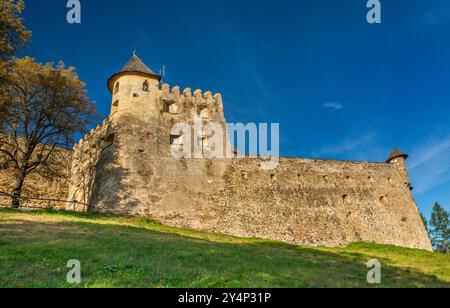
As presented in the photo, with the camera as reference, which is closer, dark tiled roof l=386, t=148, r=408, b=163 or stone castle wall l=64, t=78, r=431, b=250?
stone castle wall l=64, t=78, r=431, b=250

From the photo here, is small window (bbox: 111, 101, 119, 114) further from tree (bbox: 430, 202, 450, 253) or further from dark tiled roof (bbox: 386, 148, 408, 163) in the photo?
tree (bbox: 430, 202, 450, 253)

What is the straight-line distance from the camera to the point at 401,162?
3231 cm

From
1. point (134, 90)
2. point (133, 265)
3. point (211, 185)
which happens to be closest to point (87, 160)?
point (134, 90)

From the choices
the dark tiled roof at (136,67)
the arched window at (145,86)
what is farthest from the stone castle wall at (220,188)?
the dark tiled roof at (136,67)

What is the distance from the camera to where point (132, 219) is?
20.5 metres

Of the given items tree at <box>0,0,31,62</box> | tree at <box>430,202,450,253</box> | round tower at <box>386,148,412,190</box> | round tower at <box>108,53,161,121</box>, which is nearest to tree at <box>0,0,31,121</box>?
tree at <box>0,0,31,62</box>

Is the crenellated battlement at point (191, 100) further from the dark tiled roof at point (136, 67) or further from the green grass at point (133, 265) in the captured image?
the green grass at point (133, 265)

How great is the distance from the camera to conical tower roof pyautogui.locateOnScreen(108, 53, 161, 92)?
25.2 m

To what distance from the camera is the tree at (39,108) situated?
21.2 m

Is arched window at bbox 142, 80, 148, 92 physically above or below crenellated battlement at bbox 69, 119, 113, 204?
above

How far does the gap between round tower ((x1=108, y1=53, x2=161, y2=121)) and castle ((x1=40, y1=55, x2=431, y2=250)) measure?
69 mm

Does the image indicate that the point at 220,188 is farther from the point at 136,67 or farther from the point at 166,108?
the point at 136,67
